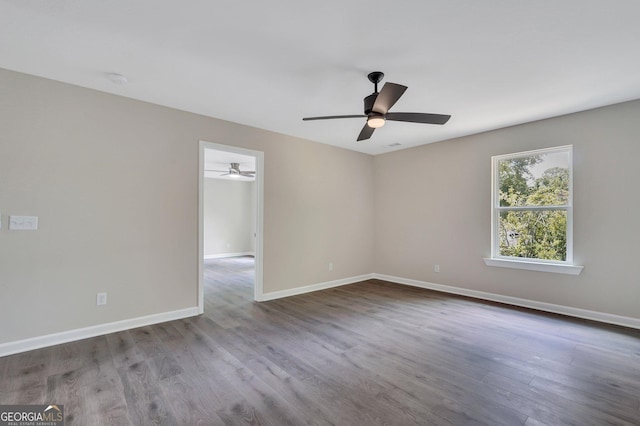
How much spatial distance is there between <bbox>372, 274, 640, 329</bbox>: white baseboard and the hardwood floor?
0.20m

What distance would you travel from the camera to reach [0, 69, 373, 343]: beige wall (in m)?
2.67

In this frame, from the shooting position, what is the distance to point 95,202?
3.05 m

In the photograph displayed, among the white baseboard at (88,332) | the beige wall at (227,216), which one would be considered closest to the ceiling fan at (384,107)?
the white baseboard at (88,332)

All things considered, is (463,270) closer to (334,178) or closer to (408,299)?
(408,299)

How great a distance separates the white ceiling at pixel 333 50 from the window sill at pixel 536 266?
6.55ft

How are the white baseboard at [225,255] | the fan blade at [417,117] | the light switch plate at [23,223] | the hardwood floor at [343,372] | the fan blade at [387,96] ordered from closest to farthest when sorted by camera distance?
the hardwood floor at [343,372] < the fan blade at [387,96] < the light switch plate at [23,223] < the fan blade at [417,117] < the white baseboard at [225,255]

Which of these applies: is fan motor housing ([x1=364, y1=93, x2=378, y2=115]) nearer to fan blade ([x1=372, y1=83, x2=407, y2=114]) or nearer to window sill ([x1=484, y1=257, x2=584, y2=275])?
fan blade ([x1=372, y1=83, x2=407, y2=114])

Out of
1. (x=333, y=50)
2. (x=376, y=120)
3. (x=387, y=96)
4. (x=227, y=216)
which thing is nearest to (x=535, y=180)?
(x=376, y=120)

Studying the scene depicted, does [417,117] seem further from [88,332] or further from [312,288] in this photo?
[88,332]

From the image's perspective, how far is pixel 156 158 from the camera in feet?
11.2

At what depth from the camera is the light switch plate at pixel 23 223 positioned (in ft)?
8.69

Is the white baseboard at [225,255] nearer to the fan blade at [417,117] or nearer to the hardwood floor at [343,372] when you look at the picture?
the hardwood floor at [343,372]

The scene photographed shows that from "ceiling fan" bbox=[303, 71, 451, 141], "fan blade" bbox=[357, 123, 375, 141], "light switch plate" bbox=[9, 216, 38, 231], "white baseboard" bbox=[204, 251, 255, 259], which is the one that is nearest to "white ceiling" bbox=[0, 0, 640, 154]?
"ceiling fan" bbox=[303, 71, 451, 141]

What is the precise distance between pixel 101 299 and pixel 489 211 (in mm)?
5260
